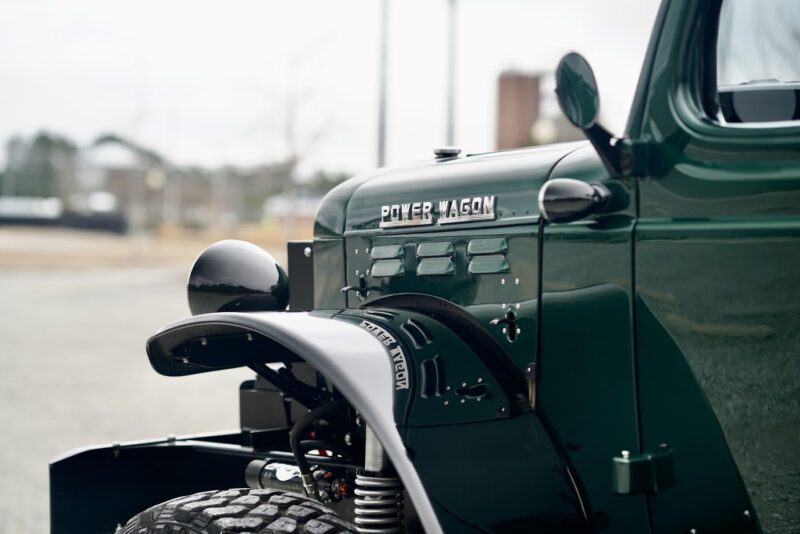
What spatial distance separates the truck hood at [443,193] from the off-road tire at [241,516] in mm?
879

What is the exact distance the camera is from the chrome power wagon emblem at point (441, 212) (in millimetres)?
3088

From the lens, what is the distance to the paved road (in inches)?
291

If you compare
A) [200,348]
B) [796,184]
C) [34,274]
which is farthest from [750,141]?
[34,274]

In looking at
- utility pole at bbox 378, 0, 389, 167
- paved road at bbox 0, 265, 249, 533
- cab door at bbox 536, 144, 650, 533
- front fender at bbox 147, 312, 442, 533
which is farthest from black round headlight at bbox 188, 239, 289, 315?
utility pole at bbox 378, 0, 389, 167

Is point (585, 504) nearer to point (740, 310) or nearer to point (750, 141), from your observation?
point (740, 310)

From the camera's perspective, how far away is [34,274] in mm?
28547

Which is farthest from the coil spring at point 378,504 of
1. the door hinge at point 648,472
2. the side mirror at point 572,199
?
the side mirror at point 572,199

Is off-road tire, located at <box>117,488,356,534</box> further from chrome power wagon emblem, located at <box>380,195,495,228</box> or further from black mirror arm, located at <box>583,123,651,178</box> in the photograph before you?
black mirror arm, located at <box>583,123,651,178</box>

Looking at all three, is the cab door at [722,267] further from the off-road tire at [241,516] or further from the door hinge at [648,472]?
the off-road tire at [241,516]

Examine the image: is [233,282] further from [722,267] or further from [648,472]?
[722,267]

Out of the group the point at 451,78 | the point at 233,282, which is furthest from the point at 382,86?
the point at 233,282

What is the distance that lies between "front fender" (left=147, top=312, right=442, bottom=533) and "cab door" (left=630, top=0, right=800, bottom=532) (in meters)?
0.58

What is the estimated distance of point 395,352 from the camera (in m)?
2.89

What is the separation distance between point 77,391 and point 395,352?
8.20 metres
